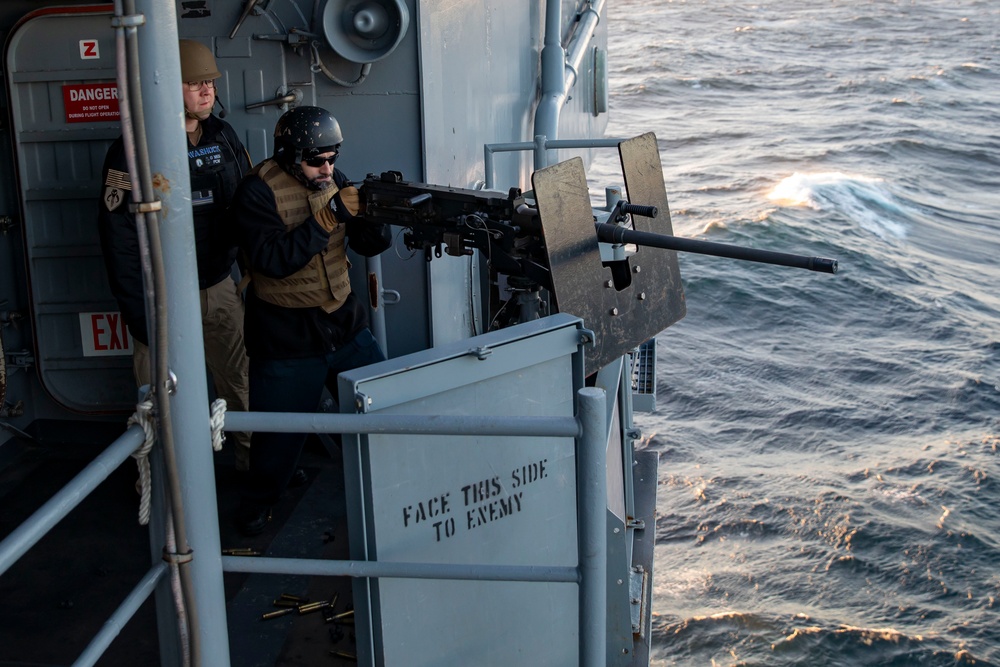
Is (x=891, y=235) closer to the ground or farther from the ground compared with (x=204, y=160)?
closer to the ground

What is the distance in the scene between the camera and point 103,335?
5570 millimetres

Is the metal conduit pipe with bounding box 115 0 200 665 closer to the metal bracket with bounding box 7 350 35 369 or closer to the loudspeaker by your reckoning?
the loudspeaker

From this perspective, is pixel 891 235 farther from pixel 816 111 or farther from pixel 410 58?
pixel 410 58

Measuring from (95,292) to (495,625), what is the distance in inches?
116

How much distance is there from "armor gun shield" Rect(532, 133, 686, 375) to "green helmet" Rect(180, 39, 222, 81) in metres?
1.42

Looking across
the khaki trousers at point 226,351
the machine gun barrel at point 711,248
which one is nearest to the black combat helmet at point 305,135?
the khaki trousers at point 226,351

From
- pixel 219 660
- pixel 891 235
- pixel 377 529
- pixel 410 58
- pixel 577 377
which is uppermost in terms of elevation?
pixel 410 58

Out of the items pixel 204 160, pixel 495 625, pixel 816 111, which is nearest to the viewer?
pixel 495 625

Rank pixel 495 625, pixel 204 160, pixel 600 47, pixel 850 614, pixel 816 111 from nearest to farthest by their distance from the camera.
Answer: pixel 495 625, pixel 204 160, pixel 850 614, pixel 600 47, pixel 816 111

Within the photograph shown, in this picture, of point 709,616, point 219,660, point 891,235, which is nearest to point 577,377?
point 219,660

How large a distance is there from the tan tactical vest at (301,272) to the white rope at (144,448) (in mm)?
1857

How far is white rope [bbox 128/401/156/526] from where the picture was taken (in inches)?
107

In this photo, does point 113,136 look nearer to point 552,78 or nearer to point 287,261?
point 287,261

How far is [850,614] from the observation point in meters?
10.0
